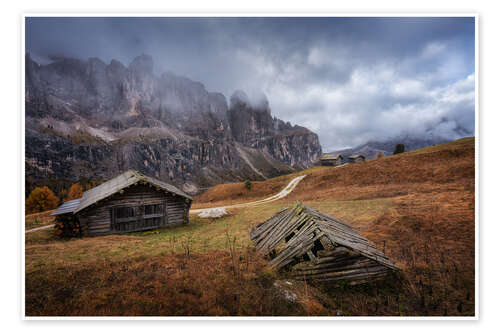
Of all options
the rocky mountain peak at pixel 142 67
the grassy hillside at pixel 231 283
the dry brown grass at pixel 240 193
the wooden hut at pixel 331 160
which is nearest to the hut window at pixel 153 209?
the grassy hillside at pixel 231 283

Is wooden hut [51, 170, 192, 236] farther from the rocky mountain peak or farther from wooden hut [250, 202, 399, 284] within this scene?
the rocky mountain peak

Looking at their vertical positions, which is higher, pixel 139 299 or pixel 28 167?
pixel 28 167

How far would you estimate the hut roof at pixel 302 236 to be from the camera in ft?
15.4

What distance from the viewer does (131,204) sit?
1300cm

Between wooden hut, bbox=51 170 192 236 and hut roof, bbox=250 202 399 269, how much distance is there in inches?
377

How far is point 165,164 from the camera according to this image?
160m

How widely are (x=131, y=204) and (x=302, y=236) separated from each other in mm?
12339

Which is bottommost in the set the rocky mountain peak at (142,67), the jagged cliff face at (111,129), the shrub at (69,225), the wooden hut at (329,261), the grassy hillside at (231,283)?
the shrub at (69,225)

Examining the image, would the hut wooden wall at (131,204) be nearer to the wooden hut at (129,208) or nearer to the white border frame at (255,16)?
the wooden hut at (129,208)

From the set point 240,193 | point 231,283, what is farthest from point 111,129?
point 231,283

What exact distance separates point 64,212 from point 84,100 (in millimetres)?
227044

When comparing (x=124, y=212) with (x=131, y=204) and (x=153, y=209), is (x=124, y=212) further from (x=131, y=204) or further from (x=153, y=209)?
(x=153, y=209)
